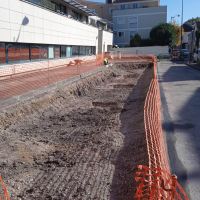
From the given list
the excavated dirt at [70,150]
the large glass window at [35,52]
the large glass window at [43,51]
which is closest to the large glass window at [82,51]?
the large glass window at [43,51]

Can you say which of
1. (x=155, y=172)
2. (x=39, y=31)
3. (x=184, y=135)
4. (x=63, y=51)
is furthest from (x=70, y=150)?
(x=63, y=51)

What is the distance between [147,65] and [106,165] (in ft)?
107

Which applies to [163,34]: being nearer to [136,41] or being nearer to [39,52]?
[136,41]

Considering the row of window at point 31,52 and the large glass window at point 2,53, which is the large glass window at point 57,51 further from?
the large glass window at point 2,53

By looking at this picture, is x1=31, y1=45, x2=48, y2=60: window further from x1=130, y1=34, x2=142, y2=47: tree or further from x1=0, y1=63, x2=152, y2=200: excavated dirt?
x1=130, y1=34, x2=142, y2=47: tree

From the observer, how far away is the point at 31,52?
77.6 feet

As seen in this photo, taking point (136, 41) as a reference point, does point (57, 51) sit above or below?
below

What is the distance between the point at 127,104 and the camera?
49.6 feet

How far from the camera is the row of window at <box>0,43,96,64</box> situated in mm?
19875

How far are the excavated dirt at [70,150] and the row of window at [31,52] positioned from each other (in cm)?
629

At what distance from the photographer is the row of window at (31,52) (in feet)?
65.2

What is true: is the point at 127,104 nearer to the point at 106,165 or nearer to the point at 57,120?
the point at 57,120

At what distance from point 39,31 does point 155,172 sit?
2114cm

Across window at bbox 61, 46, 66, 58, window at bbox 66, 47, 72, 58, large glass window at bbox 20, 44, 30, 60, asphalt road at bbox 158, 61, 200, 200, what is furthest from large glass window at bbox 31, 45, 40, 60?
asphalt road at bbox 158, 61, 200, 200
